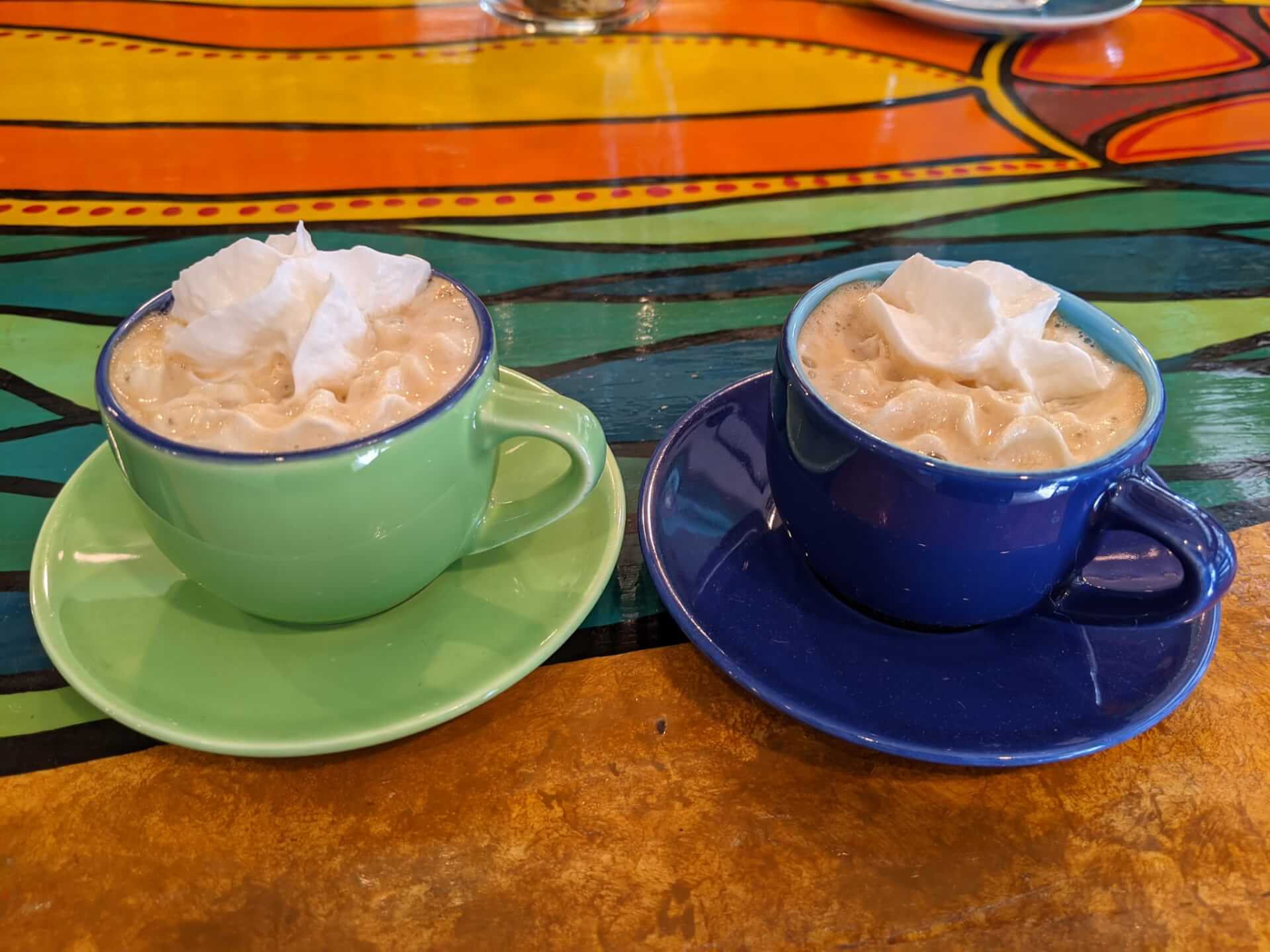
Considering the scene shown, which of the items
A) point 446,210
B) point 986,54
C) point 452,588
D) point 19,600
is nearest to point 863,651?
point 452,588

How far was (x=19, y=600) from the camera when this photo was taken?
2.19 feet

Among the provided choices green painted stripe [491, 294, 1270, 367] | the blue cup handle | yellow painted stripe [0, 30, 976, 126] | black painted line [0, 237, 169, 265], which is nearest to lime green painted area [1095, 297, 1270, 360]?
green painted stripe [491, 294, 1270, 367]

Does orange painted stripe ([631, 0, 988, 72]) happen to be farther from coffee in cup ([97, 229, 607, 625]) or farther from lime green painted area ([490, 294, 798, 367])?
coffee in cup ([97, 229, 607, 625])

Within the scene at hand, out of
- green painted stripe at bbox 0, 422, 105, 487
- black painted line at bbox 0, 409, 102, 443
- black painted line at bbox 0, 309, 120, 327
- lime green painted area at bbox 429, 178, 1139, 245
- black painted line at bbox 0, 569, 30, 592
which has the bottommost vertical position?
black painted line at bbox 0, 569, 30, 592

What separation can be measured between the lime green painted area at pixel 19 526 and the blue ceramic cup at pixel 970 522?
0.54 m

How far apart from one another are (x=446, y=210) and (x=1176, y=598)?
Answer: 843 millimetres

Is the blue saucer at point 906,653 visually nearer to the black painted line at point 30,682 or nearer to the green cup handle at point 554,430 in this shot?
the green cup handle at point 554,430

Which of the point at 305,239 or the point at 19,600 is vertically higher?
the point at 305,239

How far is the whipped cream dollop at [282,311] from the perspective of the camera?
59 cm

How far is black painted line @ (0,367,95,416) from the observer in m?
0.83

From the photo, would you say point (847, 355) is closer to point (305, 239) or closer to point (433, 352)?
point (433, 352)

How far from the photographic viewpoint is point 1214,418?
0.84 m

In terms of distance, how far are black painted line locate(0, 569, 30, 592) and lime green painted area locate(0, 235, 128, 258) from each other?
0.48 metres

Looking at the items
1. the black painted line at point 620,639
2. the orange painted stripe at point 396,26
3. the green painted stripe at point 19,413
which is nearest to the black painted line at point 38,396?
the green painted stripe at point 19,413
